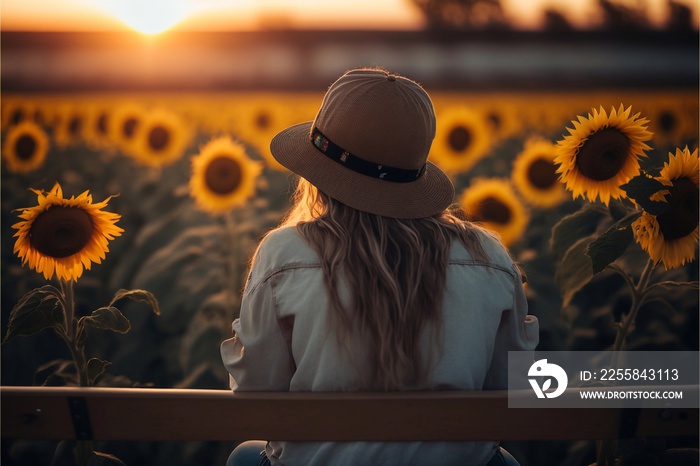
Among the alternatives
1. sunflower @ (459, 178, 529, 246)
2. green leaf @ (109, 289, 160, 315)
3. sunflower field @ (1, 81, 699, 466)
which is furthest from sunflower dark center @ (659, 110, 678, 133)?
green leaf @ (109, 289, 160, 315)

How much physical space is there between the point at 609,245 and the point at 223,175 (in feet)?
9.65

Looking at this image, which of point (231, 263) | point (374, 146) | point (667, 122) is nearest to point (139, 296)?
point (374, 146)

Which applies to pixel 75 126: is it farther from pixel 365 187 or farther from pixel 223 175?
pixel 365 187

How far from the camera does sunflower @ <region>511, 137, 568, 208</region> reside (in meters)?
5.22

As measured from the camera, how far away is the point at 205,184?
4.80m

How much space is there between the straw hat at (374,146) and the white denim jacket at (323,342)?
19 cm

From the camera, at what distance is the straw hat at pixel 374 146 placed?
6.76ft

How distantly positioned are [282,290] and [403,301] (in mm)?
304

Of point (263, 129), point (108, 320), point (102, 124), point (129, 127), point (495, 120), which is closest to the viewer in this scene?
point (108, 320)

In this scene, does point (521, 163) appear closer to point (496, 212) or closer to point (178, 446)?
point (496, 212)

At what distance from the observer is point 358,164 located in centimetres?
210

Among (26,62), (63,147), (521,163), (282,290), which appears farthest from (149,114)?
(26,62)

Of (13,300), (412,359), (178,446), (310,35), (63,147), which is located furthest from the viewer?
(310,35)

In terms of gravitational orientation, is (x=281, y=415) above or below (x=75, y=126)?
below
